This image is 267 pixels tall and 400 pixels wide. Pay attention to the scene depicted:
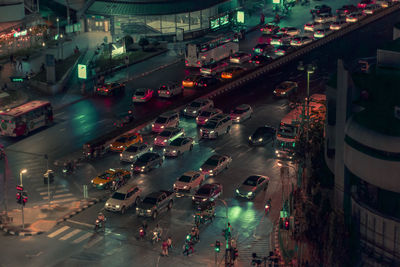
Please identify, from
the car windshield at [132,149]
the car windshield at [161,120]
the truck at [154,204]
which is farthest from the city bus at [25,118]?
the truck at [154,204]

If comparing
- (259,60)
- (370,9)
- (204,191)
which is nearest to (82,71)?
(259,60)

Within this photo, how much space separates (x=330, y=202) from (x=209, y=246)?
10364mm

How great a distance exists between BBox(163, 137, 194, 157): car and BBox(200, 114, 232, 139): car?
137 inches

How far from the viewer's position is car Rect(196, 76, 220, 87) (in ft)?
346

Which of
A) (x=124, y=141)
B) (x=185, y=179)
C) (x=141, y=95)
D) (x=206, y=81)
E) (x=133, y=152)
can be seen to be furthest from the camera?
(x=206, y=81)

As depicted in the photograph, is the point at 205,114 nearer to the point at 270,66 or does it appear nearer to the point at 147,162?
the point at 147,162

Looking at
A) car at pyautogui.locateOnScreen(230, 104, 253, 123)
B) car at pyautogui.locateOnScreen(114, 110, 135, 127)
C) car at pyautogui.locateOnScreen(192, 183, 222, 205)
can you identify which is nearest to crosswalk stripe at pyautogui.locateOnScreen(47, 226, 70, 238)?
car at pyautogui.locateOnScreen(192, 183, 222, 205)

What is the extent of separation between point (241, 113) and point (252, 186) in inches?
819

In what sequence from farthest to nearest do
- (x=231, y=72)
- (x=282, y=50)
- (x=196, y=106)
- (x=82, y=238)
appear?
(x=282, y=50) < (x=231, y=72) < (x=196, y=106) < (x=82, y=238)

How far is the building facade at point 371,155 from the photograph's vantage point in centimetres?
5809

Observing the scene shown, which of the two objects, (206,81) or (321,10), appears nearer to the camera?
(206,81)

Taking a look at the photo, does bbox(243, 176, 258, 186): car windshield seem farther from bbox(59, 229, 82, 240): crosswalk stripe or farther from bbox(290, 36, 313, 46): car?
bbox(290, 36, 313, 46): car

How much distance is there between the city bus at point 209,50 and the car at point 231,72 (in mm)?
5945

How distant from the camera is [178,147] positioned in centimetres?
8294
